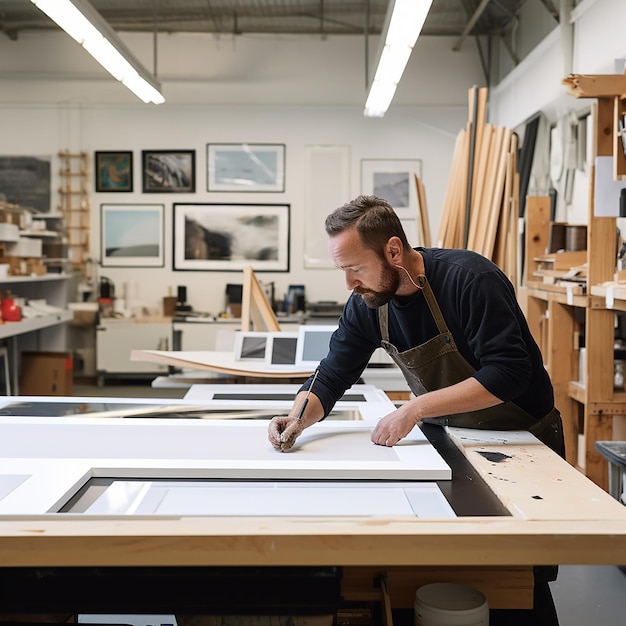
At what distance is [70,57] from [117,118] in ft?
2.92

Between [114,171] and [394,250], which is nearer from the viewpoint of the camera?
[394,250]

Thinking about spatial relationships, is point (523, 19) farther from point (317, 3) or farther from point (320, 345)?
point (320, 345)

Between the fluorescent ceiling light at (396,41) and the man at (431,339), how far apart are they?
2.58 metres

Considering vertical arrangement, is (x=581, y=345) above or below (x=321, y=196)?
→ below

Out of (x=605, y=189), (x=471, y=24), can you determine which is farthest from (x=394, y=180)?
(x=605, y=189)

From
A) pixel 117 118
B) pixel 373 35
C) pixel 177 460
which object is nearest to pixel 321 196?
pixel 373 35

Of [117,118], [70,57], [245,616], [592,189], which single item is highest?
[70,57]

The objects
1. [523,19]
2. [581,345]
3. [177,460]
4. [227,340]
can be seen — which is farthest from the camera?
[523,19]

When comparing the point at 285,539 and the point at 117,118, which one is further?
the point at 117,118

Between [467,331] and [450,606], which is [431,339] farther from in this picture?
[450,606]

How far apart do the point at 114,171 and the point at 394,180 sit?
327 centimetres

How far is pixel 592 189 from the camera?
12.1ft

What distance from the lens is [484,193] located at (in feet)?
13.3

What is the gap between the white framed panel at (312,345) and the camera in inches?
148
